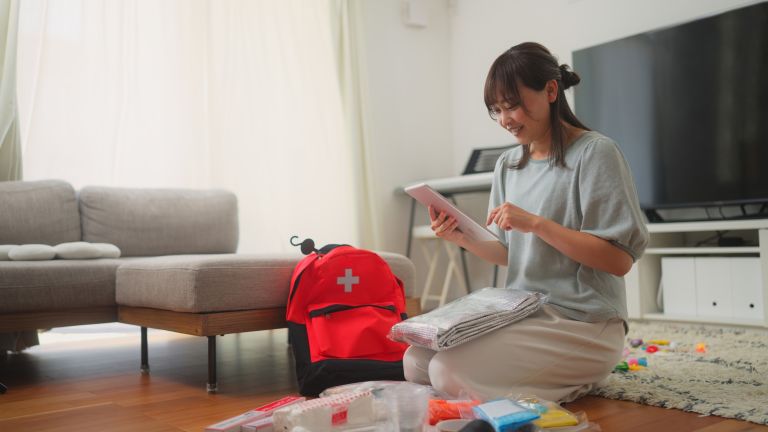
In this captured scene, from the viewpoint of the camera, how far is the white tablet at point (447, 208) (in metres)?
1.73

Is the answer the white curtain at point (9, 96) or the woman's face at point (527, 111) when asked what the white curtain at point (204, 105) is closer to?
the white curtain at point (9, 96)

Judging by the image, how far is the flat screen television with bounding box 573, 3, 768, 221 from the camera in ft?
10.4

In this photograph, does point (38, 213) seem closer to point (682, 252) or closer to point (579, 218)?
point (579, 218)

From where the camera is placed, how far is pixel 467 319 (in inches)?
64.7

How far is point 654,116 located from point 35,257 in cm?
287

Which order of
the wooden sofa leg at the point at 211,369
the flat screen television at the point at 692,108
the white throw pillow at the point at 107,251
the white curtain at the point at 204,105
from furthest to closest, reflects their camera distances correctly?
the white curtain at the point at 204,105, the flat screen television at the point at 692,108, the white throw pillow at the point at 107,251, the wooden sofa leg at the point at 211,369

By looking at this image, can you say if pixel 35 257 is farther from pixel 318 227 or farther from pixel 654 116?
pixel 654 116

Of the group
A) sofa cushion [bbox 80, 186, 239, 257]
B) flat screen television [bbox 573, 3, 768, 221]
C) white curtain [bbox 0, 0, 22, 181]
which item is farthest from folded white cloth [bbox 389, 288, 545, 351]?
white curtain [bbox 0, 0, 22, 181]

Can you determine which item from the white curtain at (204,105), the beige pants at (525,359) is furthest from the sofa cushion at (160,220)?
the beige pants at (525,359)

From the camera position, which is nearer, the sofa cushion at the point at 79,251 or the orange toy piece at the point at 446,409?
the orange toy piece at the point at 446,409

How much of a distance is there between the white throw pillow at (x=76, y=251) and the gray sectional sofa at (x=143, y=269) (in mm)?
44

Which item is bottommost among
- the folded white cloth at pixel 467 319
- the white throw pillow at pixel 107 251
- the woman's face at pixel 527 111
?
the folded white cloth at pixel 467 319

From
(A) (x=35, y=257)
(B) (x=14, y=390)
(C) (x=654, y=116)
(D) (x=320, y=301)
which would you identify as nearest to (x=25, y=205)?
(A) (x=35, y=257)

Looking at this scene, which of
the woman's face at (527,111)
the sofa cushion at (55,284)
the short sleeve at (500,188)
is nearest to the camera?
the woman's face at (527,111)
